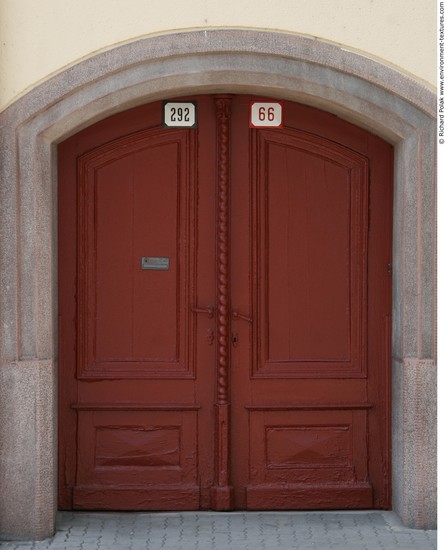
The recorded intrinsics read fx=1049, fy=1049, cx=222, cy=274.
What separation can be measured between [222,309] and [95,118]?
1481mm

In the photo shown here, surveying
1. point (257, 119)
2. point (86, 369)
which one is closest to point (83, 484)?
point (86, 369)

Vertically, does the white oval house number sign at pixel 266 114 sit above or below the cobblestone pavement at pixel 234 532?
above

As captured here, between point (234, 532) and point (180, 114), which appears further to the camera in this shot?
point (180, 114)

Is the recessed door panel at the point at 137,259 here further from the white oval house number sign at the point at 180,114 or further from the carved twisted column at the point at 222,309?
the carved twisted column at the point at 222,309

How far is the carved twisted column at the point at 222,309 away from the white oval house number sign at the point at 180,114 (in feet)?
0.54

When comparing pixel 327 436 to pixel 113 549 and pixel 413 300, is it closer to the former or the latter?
pixel 413 300

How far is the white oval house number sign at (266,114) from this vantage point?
6.90 m

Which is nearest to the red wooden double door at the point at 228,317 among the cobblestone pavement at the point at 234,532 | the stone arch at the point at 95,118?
the cobblestone pavement at the point at 234,532

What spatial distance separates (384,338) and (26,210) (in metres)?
2.48

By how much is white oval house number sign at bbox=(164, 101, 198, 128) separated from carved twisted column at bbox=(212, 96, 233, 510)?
16 centimetres

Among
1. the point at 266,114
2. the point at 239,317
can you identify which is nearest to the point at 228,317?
the point at 239,317

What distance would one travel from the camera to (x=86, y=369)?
273 inches

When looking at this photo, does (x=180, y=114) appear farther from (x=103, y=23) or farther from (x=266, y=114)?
(x=103, y=23)

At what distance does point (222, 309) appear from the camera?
271 inches
